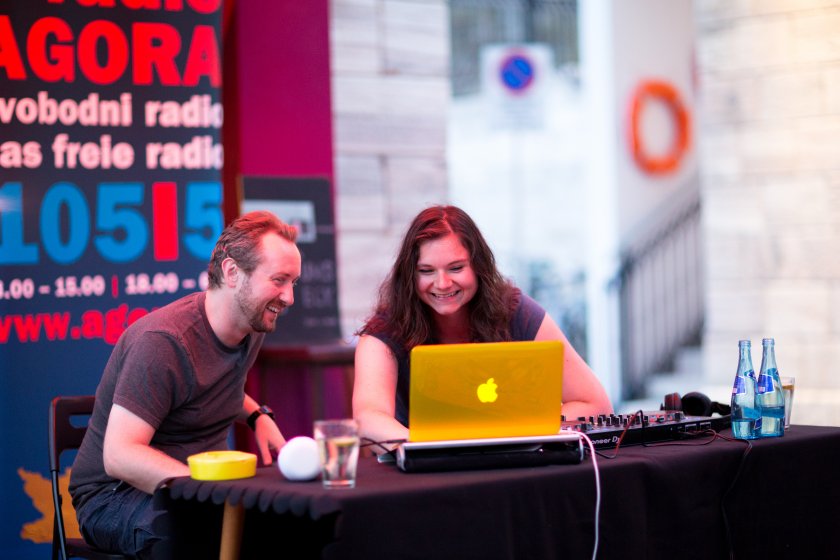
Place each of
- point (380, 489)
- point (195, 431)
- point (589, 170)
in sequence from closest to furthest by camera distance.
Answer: point (380, 489) < point (195, 431) < point (589, 170)

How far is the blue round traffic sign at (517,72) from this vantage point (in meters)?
8.55

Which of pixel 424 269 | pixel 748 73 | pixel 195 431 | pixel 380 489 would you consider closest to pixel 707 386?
pixel 748 73

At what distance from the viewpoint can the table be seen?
5.80ft

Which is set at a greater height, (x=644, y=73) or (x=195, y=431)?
(x=644, y=73)

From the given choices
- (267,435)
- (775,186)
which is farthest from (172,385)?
(775,186)

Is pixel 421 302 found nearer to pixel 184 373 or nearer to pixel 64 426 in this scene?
pixel 184 373

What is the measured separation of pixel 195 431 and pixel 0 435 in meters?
1.38

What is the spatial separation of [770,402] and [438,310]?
787 millimetres

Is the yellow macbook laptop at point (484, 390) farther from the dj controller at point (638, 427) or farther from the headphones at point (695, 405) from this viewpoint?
the headphones at point (695, 405)

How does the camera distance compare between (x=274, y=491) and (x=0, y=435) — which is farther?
(x=0, y=435)

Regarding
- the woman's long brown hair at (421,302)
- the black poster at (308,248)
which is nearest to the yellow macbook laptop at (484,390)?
the woman's long brown hair at (421,302)

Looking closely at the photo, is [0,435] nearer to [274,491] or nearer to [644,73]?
[274,491]

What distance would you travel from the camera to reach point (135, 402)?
2.31 m

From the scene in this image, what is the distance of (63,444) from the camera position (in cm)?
269
